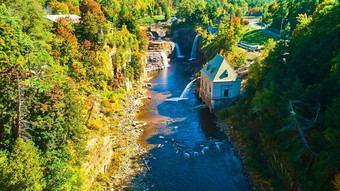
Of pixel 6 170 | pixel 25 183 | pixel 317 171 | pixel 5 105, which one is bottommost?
pixel 317 171

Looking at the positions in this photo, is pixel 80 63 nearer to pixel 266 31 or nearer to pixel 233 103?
pixel 233 103

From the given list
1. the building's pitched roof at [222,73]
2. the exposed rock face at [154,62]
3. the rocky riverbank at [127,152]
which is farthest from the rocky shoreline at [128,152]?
the exposed rock face at [154,62]

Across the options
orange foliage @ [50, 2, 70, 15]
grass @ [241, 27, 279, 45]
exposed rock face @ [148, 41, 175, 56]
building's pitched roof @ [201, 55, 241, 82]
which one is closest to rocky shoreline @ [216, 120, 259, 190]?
building's pitched roof @ [201, 55, 241, 82]

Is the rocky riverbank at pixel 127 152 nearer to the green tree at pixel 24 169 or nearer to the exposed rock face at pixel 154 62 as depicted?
the green tree at pixel 24 169

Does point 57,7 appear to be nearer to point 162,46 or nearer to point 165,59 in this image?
point 165,59

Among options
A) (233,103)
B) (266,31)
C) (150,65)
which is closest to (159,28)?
(150,65)

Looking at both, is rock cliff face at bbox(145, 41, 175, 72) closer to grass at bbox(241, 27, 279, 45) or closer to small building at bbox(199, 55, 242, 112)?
grass at bbox(241, 27, 279, 45)

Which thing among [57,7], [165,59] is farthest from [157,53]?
[57,7]
